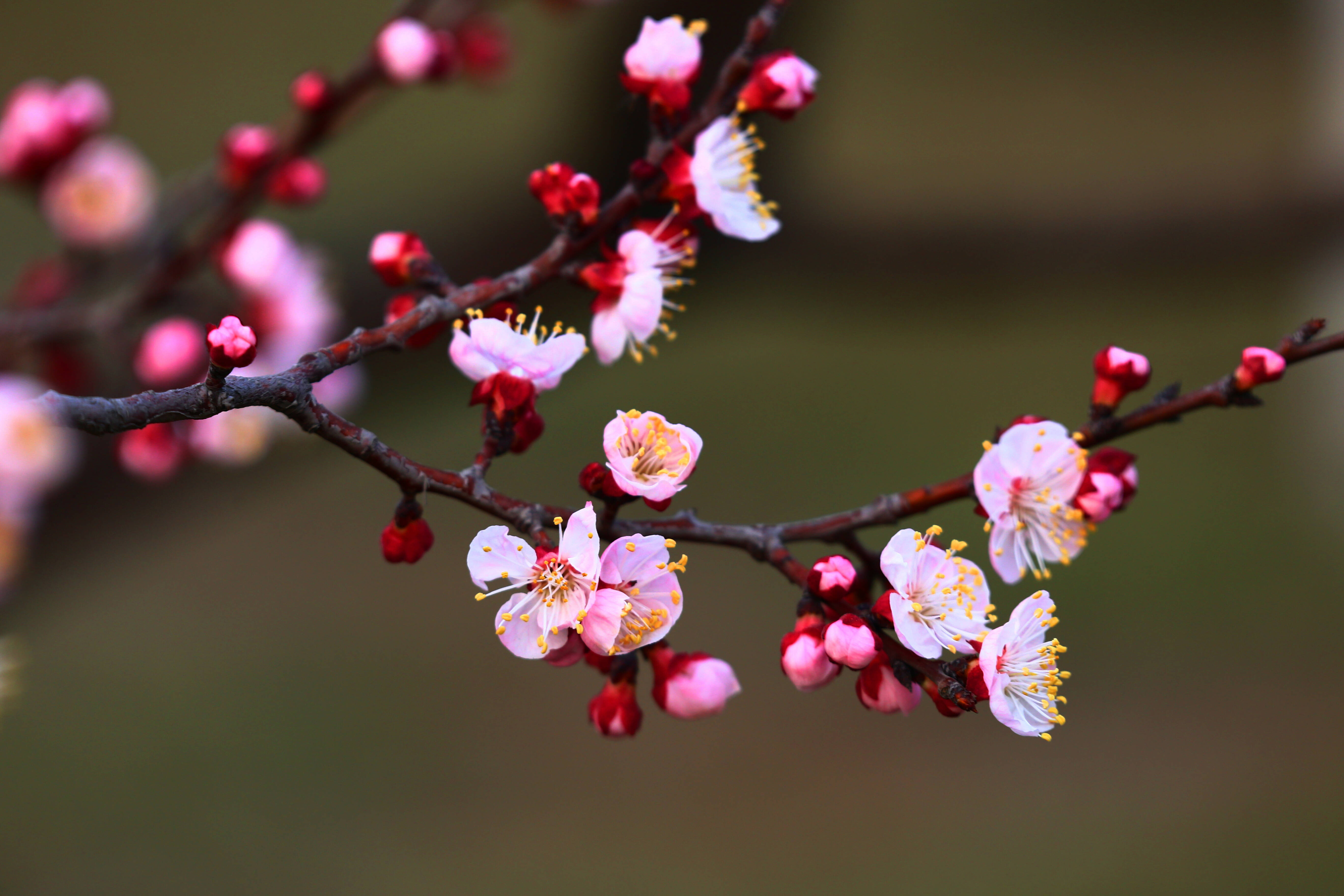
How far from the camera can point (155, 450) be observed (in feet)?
2.14

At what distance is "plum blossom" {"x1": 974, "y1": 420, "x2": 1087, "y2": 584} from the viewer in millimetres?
401

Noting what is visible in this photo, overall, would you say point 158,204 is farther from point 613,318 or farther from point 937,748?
point 937,748

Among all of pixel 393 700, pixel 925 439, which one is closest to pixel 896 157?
pixel 925 439

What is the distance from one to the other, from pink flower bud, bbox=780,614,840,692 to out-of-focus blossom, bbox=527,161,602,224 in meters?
0.20

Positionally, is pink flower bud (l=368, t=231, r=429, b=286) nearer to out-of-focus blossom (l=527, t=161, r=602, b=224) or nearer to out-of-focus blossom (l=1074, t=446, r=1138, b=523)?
out-of-focus blossom (l=527, t=161, r=602, b=224)

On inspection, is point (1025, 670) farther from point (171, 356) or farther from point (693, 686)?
point (171, 356)

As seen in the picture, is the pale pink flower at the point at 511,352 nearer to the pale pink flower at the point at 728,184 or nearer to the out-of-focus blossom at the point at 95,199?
the pale pink flower at the point at 728,184

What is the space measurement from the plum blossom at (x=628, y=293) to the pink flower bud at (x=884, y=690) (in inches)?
6.1

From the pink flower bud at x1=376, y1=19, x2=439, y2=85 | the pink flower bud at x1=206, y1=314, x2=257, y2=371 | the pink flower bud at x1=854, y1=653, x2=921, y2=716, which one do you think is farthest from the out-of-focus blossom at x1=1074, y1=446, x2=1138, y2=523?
the pink flower bud at x1=376, y1=19, x2=439, y2=85

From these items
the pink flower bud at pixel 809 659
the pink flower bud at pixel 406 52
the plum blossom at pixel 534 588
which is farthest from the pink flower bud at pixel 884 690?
the pink flower bud at pixel 406 52

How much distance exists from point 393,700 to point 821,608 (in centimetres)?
162

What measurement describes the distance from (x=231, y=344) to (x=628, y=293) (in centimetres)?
17

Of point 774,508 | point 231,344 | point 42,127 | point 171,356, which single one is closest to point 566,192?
point 231,344

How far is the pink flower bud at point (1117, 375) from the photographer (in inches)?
16.2
